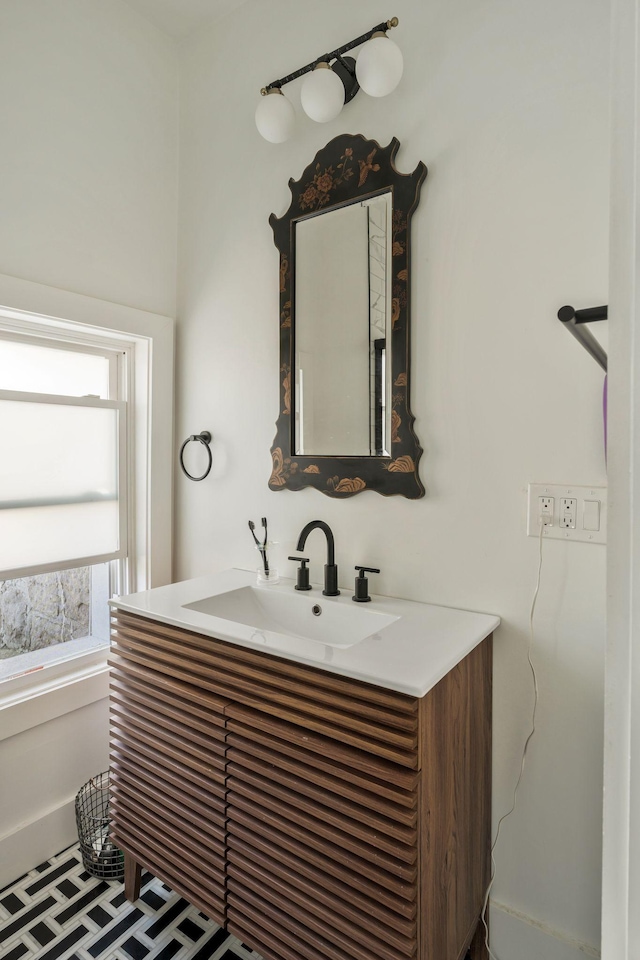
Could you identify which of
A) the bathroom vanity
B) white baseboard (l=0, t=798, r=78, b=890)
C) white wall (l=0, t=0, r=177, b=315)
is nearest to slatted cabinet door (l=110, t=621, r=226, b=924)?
the bathroom vanity

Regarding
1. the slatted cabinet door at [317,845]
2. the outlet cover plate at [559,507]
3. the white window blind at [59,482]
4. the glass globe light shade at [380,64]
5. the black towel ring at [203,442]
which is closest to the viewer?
the slatted cabinet door at [317,845]

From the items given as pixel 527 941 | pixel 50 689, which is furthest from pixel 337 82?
pixel 527 941

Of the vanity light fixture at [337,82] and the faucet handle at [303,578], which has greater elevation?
the vanity light fixture at [337,82]

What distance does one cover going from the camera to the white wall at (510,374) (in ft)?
3.99

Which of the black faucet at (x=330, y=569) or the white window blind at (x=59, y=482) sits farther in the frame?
the white window blind at (x=59, y=482)

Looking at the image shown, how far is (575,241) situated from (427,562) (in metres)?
0.88

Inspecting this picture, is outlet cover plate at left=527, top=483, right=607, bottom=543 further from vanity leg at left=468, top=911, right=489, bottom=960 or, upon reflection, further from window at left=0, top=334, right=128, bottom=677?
window at left=0, top=334, right=128, bottom=677

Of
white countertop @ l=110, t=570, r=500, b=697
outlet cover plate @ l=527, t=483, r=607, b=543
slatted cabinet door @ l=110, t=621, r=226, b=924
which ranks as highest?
outlet cover plate @ l=527, t=483, r=607, b=543

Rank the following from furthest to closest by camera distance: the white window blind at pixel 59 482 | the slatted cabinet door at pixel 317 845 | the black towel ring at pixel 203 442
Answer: the black towel ring at pixel 203 442, the white window blind at pixel 59 482, the slatted cabinet door at pixel 317 845

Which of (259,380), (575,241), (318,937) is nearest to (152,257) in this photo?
(259,380)

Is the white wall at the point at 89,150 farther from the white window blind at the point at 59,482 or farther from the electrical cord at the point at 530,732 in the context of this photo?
the electrical cord at the point at 530,732

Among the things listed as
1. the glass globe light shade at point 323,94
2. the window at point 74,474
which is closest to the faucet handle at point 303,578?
the window at point 74,474

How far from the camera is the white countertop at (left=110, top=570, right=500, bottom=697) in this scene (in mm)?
1008

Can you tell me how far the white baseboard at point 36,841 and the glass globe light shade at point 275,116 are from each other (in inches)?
89.0
